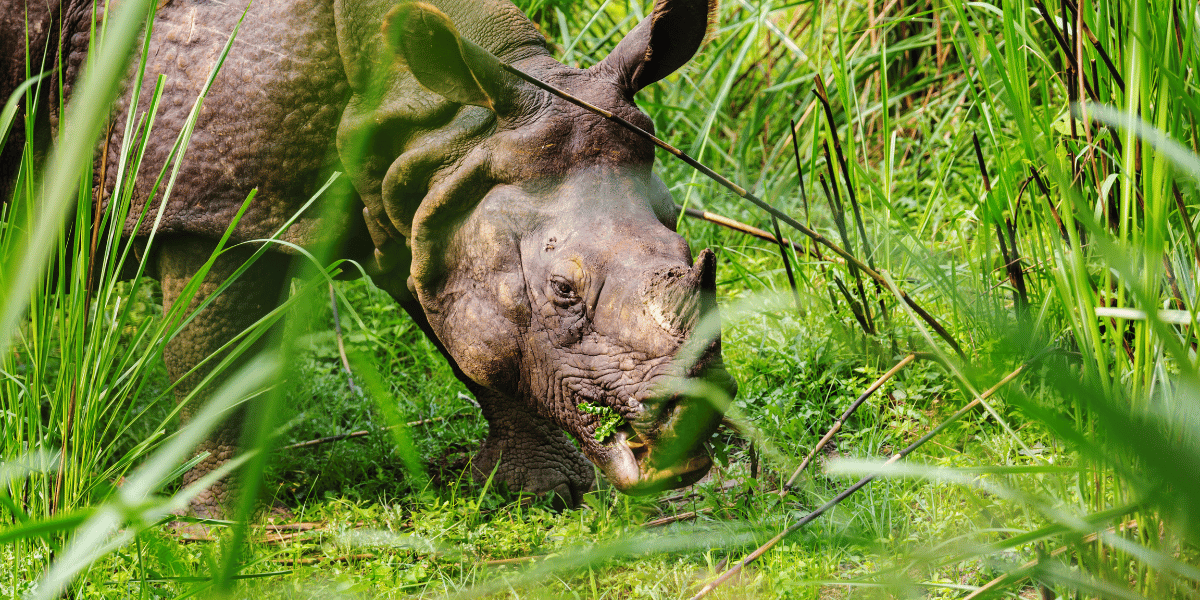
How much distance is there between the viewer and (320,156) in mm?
2875

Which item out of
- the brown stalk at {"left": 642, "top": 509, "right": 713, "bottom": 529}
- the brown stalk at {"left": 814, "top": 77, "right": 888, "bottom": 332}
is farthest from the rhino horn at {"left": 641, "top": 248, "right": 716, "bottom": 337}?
the brown stalk at {"left": 642, "top": 509, "right": 713, "bottom": 529}

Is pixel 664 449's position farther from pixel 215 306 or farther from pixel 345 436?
pixel 345 436

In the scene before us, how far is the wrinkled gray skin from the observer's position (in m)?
2.48

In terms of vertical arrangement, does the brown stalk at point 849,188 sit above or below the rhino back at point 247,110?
below

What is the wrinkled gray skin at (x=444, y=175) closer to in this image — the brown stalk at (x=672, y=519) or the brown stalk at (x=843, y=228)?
the brown stalk at (x=672, y=519)

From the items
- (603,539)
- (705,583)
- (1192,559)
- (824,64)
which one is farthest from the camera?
(824,64)

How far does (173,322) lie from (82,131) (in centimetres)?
135

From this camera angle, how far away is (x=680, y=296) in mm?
2230

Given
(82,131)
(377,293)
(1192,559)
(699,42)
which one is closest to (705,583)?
(1192,559)

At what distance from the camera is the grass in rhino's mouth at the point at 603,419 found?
2389 millimetres

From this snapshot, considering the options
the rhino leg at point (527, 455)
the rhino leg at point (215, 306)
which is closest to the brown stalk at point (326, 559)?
the rhino leg at point (215, 306)

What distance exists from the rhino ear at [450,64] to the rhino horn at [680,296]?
800 millimetres

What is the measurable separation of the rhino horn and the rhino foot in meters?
1.19

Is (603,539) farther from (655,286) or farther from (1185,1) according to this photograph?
(1185,1)
